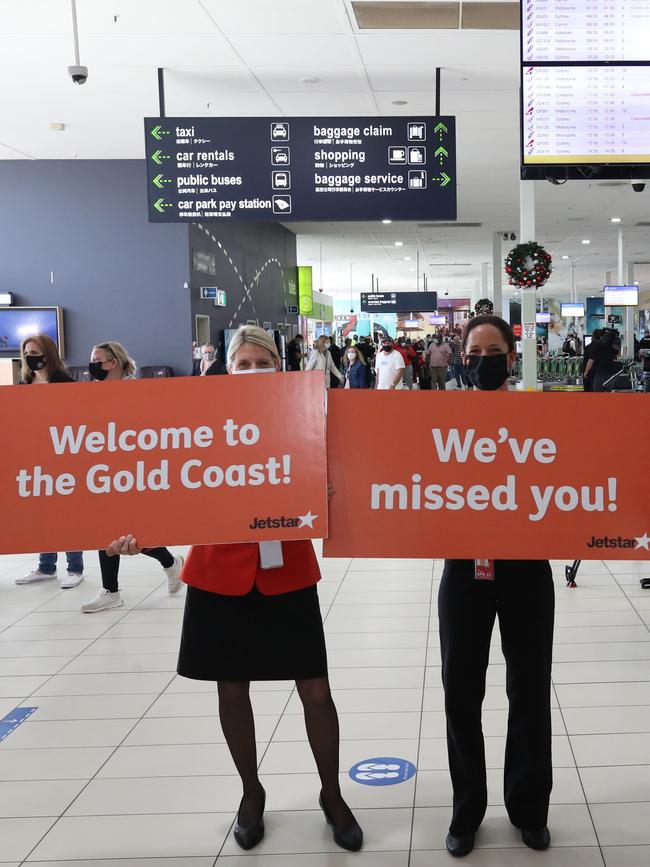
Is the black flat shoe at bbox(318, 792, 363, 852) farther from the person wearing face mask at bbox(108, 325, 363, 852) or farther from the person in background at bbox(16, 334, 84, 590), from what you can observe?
the person in background at bbox(16, 334, 84, 590)

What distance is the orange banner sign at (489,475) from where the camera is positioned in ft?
8.58

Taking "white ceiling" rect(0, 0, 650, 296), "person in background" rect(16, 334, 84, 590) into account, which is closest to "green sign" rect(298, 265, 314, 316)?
"white ceiling" rect(0, 0, 650, 296)

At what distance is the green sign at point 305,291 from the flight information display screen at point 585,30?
17873 millimetres

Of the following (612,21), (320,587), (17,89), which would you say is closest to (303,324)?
(17,89)

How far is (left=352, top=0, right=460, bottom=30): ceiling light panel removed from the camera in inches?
250

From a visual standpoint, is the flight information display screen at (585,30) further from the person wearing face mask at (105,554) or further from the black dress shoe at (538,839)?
the black dress shoe at (538,839)

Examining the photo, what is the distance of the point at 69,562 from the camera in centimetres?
629

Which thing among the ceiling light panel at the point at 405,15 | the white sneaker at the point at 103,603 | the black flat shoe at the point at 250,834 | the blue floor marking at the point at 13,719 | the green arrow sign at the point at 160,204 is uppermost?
the ceiling light panel at the point at 405,15

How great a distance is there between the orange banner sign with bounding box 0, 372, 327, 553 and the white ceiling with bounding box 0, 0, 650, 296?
4.39m

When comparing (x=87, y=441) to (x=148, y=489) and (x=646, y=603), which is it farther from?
(x=646, y=603)

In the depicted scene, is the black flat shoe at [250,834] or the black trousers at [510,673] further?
the black flat shoe at [250,834]

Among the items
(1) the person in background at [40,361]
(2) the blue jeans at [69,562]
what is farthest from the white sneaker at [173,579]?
(2) the blue jeans at [69,562]

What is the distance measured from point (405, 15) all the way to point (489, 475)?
4952mm

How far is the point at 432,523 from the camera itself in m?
2.65
